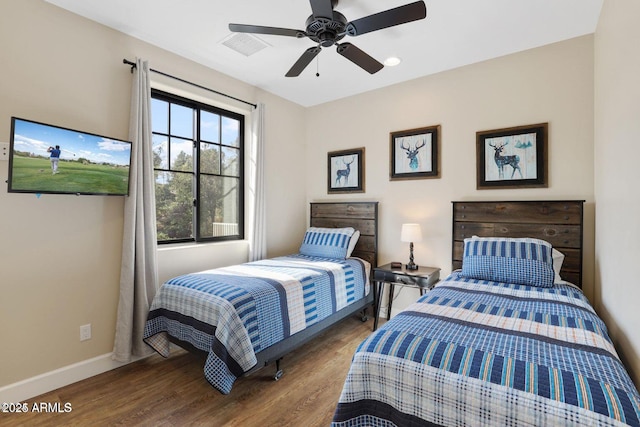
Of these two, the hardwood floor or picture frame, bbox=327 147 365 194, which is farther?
picture frame, bbox=327 147 365 194

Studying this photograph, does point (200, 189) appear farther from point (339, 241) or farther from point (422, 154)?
point (422, 154)

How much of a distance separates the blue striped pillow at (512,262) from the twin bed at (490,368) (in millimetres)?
223

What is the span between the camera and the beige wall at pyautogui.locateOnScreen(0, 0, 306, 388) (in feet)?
6.75

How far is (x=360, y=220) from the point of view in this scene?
152 inches

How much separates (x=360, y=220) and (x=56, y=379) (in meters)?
3.10

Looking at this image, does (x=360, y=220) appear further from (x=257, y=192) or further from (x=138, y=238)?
(x=138, y=238)

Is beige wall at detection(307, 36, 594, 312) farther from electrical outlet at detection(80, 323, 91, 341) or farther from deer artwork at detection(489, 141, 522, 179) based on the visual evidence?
electrical outlet at detection(80, 323, 91, 341)

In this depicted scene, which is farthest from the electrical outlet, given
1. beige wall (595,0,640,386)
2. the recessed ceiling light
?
the recessed ceiling light

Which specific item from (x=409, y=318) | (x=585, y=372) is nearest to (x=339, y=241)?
(x=409, y=318)

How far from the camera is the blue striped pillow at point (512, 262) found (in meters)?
2.32

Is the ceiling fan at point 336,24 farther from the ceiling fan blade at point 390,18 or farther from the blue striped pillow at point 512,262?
the blue striped pillow at point 512,262

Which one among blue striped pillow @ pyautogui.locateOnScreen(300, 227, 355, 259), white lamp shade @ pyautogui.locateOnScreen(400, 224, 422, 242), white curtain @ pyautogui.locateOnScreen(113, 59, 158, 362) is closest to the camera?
white curtain @ pyautogui.locateOnScreen(113, 59, 158, 362)

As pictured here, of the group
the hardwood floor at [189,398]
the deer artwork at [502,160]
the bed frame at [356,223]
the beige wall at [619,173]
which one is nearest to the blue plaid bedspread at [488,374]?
the beige wall at [619,173]

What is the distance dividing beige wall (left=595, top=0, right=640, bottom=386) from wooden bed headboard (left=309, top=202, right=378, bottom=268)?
79.4 inches
